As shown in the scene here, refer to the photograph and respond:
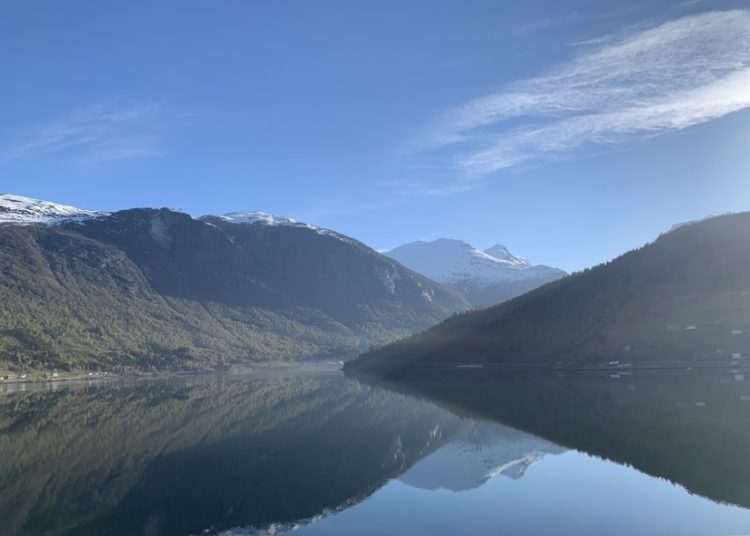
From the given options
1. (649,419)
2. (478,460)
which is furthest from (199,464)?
(649,419)

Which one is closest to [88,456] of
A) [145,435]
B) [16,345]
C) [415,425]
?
[145,435]

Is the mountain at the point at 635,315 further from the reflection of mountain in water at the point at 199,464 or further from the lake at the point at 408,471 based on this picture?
the reflection of mountain in water at the point at 199,464

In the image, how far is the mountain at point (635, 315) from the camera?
93750 millimetres

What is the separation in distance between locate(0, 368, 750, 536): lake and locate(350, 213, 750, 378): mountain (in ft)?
105

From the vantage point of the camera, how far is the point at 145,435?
54.3 meters

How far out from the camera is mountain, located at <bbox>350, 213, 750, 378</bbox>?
308ft

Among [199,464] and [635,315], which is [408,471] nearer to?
[199,464]

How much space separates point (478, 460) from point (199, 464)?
17193 mm

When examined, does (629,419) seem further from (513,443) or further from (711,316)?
(711,316)

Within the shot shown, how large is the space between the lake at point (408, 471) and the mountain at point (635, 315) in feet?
105

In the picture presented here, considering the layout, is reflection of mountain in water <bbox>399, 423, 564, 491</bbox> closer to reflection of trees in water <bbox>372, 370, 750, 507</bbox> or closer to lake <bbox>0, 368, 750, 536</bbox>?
lake <bbox>0, 368, 750, 536</bbox>

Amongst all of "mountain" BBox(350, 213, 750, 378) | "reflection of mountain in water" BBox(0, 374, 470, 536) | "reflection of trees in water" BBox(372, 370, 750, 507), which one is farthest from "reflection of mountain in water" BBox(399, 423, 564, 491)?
"mountain" BBox(350, 213, 750, 378)

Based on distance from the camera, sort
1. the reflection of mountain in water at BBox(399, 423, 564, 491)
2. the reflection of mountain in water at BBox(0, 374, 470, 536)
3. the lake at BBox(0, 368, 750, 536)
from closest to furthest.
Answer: the lake at BBox(0, 368, 750, 536) → the reflection of mountain in water at BBox(0, 374, 470, 536) → the reflection of mountain in water at BBox(399, 423, 564, 491)

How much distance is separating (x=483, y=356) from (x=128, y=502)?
100851 millimetres
